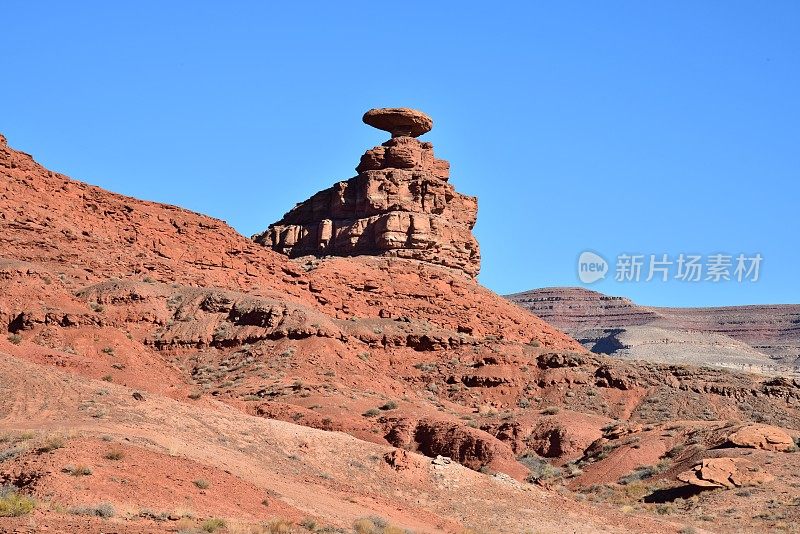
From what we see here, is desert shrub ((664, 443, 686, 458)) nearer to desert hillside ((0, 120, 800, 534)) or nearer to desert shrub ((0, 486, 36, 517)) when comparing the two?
desert hillside ((0, 120, 800, 534))

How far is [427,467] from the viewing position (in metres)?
30.7

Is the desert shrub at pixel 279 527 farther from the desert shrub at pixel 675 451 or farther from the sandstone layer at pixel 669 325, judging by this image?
the sandstone layer at pixel 669 325

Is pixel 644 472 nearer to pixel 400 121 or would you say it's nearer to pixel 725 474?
pixel 725 474

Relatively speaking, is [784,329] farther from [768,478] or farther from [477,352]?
[768,478]

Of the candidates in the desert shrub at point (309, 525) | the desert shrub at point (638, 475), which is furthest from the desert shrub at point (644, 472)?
the desert shrub at point (309, 525)

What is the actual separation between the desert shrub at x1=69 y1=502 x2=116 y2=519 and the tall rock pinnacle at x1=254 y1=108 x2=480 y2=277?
45.9 meters

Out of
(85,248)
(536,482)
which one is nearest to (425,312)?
(85,248)

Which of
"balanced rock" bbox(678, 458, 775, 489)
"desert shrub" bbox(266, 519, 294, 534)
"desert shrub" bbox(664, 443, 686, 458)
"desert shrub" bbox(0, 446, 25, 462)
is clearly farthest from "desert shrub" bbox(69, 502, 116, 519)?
"desert shrub" bbox(664, 443, 686, 458)

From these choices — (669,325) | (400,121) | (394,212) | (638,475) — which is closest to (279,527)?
(638,475)

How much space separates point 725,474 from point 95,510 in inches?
819

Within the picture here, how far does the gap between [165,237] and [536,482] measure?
25.6 metres

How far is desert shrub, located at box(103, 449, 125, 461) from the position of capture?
2314cm

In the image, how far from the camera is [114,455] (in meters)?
23.2

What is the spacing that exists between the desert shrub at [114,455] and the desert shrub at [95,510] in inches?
104
